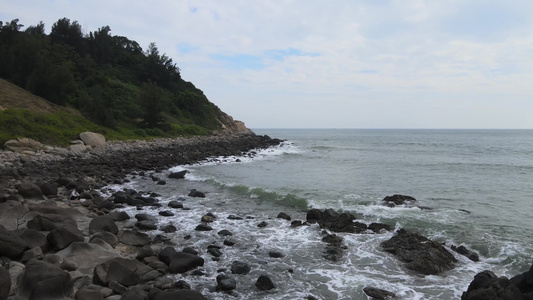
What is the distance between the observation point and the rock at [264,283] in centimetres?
828

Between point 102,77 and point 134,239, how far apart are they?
55954 millimetres

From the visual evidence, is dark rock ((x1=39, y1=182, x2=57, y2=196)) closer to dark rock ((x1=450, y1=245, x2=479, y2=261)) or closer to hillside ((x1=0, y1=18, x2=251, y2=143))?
hillside ((x1=0, y1=18, x2=251, y2=143))

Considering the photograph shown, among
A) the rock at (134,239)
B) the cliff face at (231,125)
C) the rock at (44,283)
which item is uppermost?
the cliff face at (231,125)

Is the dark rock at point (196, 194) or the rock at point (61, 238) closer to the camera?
the rock at point (61, 238)

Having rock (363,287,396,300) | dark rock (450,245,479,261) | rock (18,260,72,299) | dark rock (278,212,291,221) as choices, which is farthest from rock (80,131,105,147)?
dark rock (450,245,479,261)

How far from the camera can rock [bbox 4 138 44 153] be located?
85.3ft

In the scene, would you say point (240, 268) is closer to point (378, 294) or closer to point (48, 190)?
point (378, 294)

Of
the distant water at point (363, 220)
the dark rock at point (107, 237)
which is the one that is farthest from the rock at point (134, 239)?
the distant water at point (363, 220)

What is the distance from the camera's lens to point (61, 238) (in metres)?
9.23

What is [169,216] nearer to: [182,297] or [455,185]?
[182,297]

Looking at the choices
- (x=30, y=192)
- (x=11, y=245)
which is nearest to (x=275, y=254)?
(x=11, y=245)

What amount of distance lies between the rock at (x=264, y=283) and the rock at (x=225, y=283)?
22.1 inches

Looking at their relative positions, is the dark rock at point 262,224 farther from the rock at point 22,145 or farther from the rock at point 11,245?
the rock at point 22,145

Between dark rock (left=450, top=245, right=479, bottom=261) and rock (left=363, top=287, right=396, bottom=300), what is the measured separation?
4.17m
